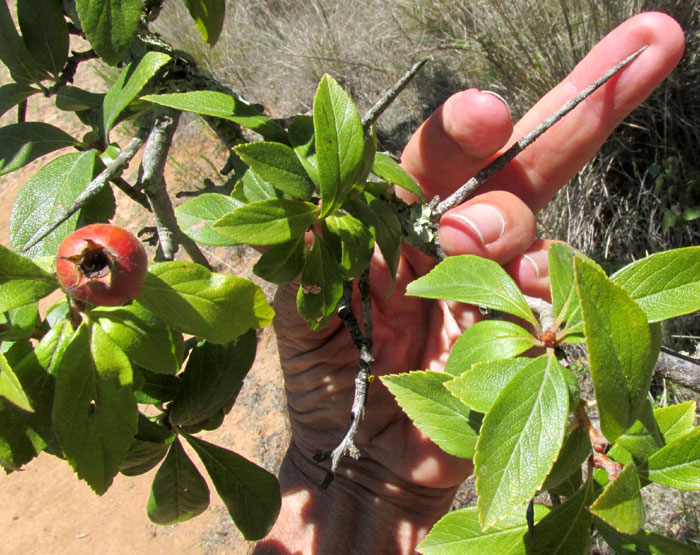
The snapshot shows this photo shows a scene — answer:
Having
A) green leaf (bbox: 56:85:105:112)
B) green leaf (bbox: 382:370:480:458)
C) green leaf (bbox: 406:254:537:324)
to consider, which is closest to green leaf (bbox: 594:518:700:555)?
green leaf (bbox: 382:370:480:458)

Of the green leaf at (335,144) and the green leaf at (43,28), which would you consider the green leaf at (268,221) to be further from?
the green leaf at (43,28)

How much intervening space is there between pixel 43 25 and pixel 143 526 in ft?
10.9

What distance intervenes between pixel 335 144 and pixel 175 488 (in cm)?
79

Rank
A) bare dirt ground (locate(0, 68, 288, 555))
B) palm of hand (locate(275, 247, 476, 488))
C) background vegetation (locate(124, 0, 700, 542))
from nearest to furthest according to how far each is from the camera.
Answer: palm of hand (locate(275, 247, 476, 488))
background vegetation (locate(124, 0, 700, 542))
bare dirt ground (locate(0, 68, 288, 555))

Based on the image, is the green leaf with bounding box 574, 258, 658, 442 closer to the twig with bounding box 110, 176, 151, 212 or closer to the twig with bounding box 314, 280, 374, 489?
the twig with bounding box 314, 280, 374, 489

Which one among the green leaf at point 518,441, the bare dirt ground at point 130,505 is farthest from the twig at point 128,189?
the bare dirt ground at point 130,505

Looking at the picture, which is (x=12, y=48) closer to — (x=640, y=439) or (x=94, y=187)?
(x=94, y=187)

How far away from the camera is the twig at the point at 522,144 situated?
869 millimetres

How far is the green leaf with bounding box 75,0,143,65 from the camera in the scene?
2.50 feet

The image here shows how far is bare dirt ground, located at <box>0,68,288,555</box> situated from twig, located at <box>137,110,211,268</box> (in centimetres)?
241

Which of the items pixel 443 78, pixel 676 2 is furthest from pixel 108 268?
pixel 443 78

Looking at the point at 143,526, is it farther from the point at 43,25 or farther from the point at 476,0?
the point at 476,0

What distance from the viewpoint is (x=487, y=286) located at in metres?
0.84

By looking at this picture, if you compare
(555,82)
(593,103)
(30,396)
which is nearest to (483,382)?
(30,396)
